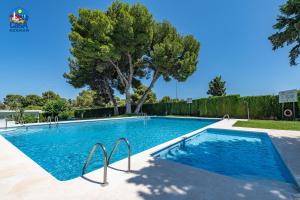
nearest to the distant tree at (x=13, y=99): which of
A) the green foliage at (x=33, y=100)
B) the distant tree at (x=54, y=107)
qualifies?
the green foliage at (x=33, y=100)

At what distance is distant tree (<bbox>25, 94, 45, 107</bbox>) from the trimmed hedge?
4292 cm

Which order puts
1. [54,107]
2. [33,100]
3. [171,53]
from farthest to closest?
[33,100] < [171,53] < [54,107]

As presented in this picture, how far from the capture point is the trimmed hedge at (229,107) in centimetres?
1423

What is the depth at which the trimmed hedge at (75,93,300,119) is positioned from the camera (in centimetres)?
1423

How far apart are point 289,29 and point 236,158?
5.01 m

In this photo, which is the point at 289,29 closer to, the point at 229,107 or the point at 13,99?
the point at 229,107

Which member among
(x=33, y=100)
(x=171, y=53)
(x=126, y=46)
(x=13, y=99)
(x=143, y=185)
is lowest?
(x=143, y=185)

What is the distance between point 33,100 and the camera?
49.0m

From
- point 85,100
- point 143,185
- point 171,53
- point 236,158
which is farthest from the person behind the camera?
point 85,100

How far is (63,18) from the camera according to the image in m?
18.5

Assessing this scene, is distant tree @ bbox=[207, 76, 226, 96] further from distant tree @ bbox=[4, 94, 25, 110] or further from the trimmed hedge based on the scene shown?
distant tree @ bbox=[4, 94, 25, 110]

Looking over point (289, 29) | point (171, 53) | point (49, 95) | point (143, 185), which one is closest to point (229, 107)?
point (171, 53)

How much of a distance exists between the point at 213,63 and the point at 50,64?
31.0 meters

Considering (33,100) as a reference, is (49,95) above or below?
above
